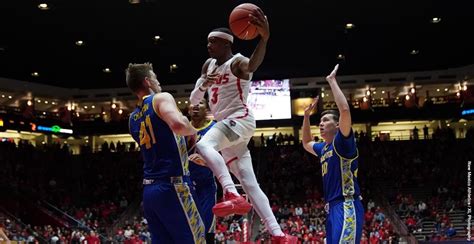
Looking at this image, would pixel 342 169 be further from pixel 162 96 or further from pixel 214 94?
pixel 162 96

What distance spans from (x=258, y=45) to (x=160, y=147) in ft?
4.60

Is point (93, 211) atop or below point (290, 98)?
below

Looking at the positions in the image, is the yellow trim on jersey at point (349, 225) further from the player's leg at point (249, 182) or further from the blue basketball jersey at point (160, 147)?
the blue basketball jersey at point (160, 147)

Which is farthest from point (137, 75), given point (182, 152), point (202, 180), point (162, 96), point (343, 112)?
point (202, 180)

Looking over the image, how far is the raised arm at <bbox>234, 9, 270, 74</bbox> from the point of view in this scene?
5578mm

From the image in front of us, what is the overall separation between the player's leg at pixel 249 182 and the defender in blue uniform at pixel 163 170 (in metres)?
1.14

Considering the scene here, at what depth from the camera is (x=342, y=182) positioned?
6238mm

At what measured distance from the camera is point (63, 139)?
4069 cm

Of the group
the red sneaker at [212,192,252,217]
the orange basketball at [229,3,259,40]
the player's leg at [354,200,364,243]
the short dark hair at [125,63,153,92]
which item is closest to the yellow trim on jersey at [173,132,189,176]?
the red sneaker at [212,192,252,217]

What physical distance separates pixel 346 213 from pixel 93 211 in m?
22.7

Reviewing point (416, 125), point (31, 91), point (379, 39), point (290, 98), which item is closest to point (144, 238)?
point (379, 39)

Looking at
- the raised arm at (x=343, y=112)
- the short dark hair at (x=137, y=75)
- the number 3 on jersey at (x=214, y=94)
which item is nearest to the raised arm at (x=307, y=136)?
the raised arm at (x=343, y=112)

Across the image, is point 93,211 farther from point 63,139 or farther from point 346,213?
point 346,213

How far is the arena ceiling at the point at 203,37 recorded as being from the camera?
22.5 meters
